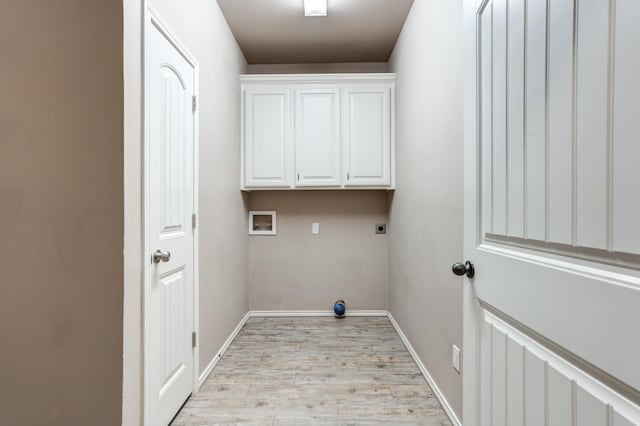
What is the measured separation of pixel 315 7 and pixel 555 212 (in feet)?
8.22

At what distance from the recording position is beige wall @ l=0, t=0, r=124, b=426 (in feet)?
4.20

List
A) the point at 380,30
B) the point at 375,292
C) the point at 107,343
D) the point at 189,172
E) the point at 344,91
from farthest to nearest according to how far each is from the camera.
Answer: the point at 375,292 < the point at 344,91 < the point at 380,30 < the point at 189,172 < the point at 107,343

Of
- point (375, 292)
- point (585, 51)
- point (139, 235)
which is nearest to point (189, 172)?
point (139, 235)

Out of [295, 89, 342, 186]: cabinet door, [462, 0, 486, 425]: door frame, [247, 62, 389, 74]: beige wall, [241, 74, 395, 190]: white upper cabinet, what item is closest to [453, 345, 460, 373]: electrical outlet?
[462, 0, 486, 425]: door frame

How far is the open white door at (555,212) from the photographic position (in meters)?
0.57

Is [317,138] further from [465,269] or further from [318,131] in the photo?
[465,269]

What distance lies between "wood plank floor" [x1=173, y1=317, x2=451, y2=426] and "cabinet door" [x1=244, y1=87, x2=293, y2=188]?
1.52 meters

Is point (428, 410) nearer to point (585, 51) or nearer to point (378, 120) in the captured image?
point (585, 51)

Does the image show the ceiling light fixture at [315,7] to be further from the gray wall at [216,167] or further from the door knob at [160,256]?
the door knob at [160,256]

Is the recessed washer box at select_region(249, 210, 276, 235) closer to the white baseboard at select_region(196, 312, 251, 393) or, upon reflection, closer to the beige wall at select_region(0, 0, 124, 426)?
the white baseboard at select_region(196, 312, 251, 393)

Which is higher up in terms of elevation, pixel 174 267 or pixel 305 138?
pixel 305 138

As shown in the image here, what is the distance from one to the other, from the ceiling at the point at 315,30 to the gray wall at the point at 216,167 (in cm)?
19

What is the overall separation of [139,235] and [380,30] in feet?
8.85

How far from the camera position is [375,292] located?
11.9 ft
